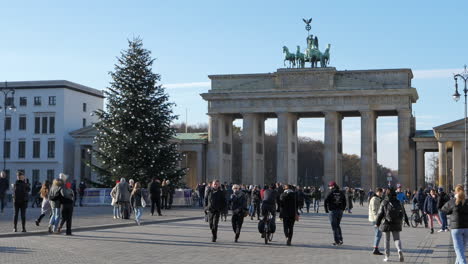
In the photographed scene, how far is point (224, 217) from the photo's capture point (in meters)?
39.4

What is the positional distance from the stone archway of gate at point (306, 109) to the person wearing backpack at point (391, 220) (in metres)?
65.4

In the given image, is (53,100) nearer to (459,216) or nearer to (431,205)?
(431,205)

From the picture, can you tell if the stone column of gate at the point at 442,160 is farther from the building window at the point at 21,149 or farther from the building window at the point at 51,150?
the building window at the point at 21,149

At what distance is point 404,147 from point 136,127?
41.4 meters

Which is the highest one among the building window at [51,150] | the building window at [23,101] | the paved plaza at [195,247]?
the building window at [23,101]

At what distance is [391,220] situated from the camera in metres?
18.6

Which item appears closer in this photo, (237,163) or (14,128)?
(14,128)

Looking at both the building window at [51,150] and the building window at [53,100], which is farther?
the building window at [51,150]

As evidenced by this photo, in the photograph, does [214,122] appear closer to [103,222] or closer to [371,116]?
[371,116]

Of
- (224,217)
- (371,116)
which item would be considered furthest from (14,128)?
(224,217)

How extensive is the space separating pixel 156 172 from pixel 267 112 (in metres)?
39.2

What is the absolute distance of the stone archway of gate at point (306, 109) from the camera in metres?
84.1

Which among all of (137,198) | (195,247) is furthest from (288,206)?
(137,198)

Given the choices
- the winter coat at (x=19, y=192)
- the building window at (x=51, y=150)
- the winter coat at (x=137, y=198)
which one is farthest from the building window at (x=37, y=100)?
the winter coat at (x=19, y=192)
